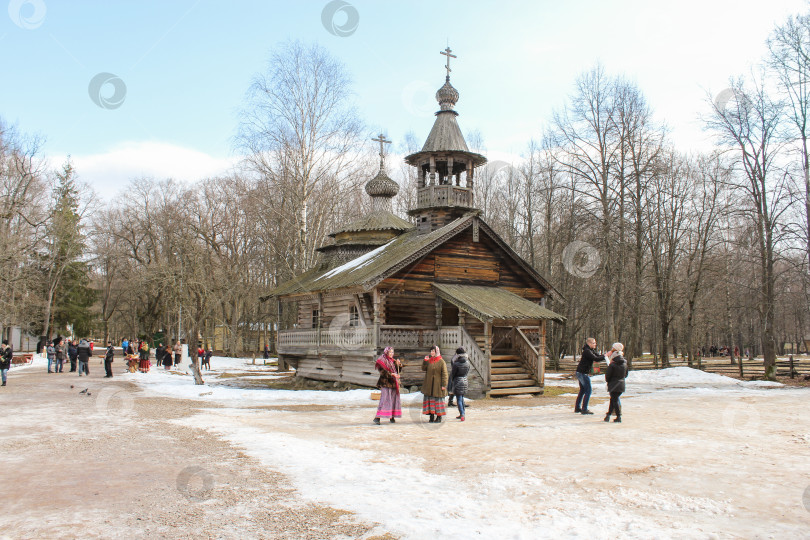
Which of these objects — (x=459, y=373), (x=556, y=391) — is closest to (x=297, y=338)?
(x=556, y=391)

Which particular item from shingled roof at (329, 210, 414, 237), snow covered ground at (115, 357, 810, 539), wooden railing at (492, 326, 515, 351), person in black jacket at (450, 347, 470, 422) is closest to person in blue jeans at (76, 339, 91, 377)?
shingled roof at (329, 210, 414, 237)

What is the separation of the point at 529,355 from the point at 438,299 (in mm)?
3804

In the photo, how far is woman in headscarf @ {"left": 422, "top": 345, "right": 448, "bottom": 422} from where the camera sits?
13297 millimetres

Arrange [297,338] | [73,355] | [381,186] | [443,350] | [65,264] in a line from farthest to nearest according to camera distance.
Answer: [65,264], [381,186], [73,355], [297,338], [443,350]

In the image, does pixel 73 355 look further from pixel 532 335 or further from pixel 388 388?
pixel 388 388

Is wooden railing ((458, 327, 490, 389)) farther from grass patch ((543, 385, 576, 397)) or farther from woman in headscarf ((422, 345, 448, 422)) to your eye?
woman in headscarf ((422, 345, 448, 422))

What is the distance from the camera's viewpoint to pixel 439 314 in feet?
70.5

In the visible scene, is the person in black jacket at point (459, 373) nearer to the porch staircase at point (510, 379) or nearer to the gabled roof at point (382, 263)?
the porch staircase at point (510, 379)

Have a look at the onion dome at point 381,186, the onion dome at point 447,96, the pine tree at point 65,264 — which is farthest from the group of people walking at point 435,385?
the pine tree at point 65,264

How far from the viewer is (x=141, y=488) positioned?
24.0 feet

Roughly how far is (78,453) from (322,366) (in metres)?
15.9

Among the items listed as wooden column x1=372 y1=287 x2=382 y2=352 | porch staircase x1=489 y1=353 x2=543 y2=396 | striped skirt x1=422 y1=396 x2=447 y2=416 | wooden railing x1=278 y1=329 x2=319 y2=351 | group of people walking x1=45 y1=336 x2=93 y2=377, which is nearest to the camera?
striped skirt x1=422 y1=396 x2=447 y2=416

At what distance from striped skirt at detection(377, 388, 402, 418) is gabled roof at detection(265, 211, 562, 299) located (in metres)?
7.00

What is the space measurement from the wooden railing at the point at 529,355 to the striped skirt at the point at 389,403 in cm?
840
